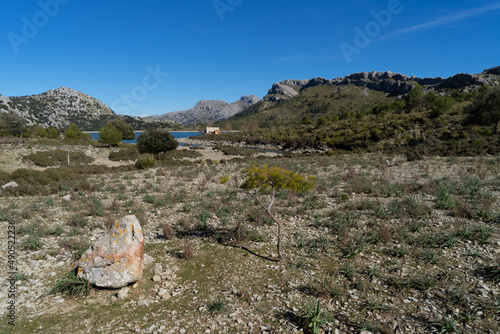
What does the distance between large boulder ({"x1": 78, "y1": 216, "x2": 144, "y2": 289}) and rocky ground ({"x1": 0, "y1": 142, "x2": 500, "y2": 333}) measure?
342 millimetres

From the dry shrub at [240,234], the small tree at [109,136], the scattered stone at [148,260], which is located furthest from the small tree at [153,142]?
the scattered stone at [148,260]

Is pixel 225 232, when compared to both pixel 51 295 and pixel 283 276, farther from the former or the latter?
pixel 51 295

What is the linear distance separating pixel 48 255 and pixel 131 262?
4.36 m

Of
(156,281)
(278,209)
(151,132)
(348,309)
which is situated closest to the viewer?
(348,309)

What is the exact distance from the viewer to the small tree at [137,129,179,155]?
4694cm

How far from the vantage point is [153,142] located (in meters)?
46.9

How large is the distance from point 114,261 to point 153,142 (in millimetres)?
43838

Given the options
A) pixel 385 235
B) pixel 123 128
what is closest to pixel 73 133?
pixel 123 128

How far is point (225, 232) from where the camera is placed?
1083 centimetres

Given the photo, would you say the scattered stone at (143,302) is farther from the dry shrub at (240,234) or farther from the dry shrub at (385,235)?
the dry shrub at (385,235)

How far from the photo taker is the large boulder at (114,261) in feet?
22.0

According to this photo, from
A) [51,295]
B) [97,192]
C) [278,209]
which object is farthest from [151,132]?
[51,295]

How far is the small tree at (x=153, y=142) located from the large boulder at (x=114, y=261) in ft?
142

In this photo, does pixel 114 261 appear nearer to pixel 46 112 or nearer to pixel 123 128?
pixel 123 128
